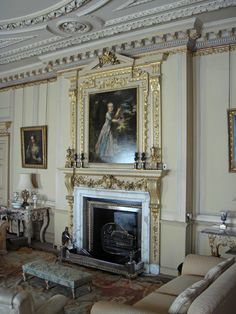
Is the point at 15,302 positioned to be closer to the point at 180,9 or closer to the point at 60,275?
the point at 60,275

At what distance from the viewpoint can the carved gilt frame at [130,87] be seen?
4.32 metres

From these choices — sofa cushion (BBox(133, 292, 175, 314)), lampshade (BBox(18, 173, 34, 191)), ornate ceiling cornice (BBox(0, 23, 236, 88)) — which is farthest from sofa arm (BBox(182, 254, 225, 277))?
lampshade (BBox(18, 173, 34, 191))

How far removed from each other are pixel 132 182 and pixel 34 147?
2355 mm

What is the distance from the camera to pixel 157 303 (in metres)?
2.45

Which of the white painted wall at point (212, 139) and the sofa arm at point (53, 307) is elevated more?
the white painted wall at point (212, 139)

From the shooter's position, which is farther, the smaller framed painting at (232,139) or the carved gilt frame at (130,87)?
the carved gilt frame at (130,87)

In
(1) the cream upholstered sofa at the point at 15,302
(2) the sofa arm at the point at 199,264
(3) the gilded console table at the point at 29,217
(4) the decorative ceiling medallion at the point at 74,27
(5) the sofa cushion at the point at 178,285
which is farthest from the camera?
(3) the gilded console table at the point at 29,217

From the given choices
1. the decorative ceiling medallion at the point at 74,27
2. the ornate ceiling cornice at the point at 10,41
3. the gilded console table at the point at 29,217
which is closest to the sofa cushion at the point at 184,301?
the decorative ceiling medallion at the point at 74,27

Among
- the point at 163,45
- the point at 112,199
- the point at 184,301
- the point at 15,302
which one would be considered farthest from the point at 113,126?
the point at 15,302

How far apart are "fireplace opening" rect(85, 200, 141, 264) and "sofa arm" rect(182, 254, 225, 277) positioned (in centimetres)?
117

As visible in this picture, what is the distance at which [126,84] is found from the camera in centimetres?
459

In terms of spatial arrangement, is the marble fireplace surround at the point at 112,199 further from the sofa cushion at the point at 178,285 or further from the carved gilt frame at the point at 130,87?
the sofa cushion at the point at 178,285

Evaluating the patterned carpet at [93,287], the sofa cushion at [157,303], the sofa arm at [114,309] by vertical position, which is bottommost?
the patterned carpet at [93,287]

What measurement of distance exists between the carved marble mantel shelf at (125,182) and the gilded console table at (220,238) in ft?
2.35
